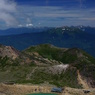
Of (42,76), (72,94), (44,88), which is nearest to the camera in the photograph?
(72,94)

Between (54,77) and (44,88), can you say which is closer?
(44,88)

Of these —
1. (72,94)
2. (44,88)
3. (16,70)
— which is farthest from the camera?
(16,70)

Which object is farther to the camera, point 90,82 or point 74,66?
point 74,66

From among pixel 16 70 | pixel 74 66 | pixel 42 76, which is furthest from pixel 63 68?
pixel 16 70

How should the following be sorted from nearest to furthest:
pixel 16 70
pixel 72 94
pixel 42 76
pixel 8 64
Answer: pixel 72 94, pixel 42 76, pixel 16 70, pixel 8 64

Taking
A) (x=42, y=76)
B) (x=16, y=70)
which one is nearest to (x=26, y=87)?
(x=42, y=76)

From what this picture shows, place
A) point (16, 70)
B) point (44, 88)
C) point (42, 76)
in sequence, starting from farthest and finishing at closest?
point (16, 70)
point (42, 76)
point (44, 88)

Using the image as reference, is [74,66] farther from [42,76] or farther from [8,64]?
[8,64]

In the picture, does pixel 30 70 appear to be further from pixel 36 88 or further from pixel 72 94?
pixel 72 94
